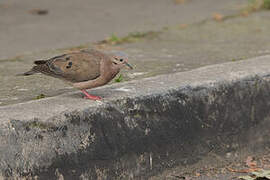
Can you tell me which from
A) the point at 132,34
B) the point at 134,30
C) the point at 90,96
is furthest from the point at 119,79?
the point at 134,30

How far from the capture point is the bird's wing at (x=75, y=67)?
3.71 m

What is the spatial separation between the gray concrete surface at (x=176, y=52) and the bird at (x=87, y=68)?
46 cm

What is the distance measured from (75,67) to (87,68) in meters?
0.07

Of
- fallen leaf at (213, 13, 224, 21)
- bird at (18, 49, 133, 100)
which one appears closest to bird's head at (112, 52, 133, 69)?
bird at (18, 49, 133, 100)

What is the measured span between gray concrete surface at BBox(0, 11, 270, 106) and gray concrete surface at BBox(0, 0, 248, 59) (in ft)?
1.31

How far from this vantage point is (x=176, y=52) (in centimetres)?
573

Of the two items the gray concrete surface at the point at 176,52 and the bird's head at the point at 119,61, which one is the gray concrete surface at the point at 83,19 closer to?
the gray concrete surface at the point at 176,52

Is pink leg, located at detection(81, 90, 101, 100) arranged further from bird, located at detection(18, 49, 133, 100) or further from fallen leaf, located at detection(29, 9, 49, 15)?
fallen leaf, located at detection(29, 9, 49, 15)

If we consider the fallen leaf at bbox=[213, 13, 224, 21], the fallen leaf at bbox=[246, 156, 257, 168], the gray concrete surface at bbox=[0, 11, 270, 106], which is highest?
the fallen leaf at bbox=[213, 13, 224, 21]

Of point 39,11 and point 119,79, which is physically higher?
point 39,11

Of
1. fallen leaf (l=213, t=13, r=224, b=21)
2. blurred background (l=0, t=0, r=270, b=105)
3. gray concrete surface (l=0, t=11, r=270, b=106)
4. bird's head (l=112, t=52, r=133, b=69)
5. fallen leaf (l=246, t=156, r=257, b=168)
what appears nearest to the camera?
bird's head (l=112, t=52, r=133, b=69)

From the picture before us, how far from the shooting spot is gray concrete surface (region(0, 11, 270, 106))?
14.6 feet

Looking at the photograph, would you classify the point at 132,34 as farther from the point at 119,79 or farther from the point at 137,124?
the point at 137,124

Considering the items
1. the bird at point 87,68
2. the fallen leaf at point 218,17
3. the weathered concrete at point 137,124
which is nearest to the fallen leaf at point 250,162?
the weathered concrete at point 137,124
